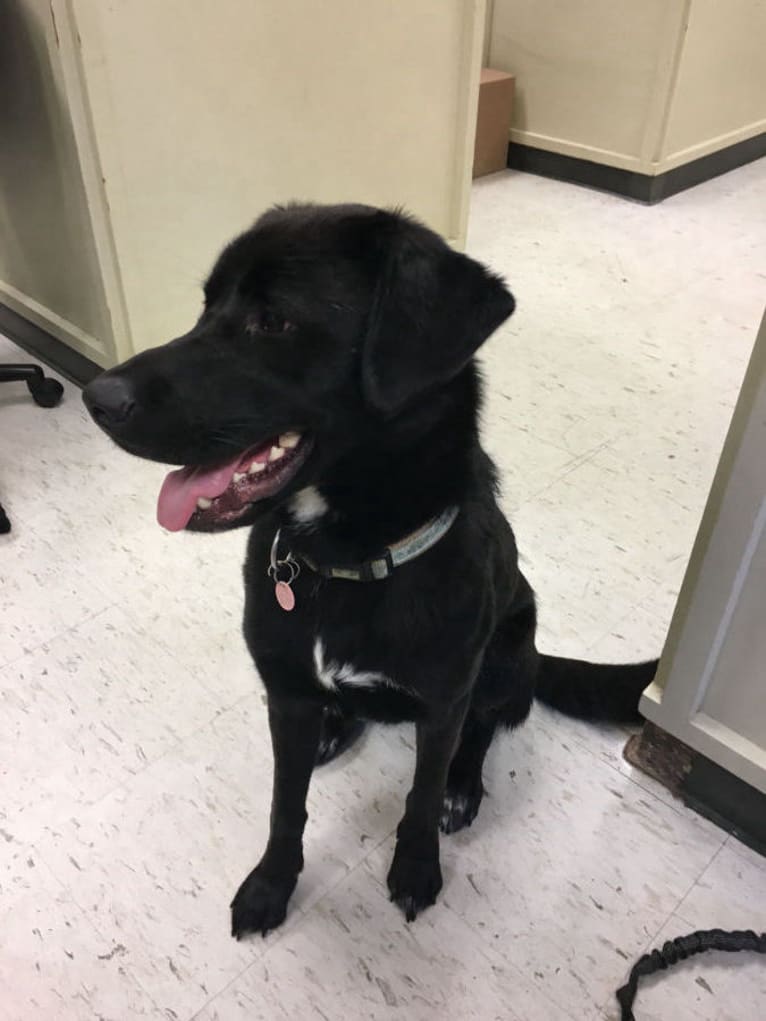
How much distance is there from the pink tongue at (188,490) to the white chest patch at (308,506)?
0.08 meters

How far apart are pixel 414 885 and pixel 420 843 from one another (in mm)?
60

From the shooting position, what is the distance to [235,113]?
1975 millimetres

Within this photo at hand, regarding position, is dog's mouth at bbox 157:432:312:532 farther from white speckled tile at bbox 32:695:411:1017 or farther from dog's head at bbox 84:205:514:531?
white speckled tile at bbox 32:695:411:1017

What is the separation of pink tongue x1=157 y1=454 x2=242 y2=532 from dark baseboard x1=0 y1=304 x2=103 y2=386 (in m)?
1.48

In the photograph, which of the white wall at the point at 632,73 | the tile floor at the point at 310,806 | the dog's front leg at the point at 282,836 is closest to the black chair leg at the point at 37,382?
the tile floor at the point at 310,806

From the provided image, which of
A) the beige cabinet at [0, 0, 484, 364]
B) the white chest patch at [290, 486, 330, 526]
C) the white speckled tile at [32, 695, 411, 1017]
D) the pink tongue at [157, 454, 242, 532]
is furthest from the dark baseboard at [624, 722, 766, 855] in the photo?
the beige cabinet at [0, 0, 484, 364]

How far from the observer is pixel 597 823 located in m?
1.25

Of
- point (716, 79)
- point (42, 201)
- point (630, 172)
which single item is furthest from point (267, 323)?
point (716, 79)

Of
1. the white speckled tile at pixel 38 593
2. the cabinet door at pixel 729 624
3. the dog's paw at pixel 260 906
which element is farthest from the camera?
the white speckled tile at pixel 38 593

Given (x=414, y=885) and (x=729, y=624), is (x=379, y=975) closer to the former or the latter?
(x=414, y=885)

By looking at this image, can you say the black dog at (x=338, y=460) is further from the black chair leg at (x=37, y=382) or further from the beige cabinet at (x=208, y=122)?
the black chair leg at (x=37, y=382)

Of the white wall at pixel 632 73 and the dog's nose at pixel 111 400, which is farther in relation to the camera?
the white wall at pixel 632 73

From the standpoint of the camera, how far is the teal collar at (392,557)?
0.88 meters

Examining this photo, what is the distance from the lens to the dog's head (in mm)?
754
